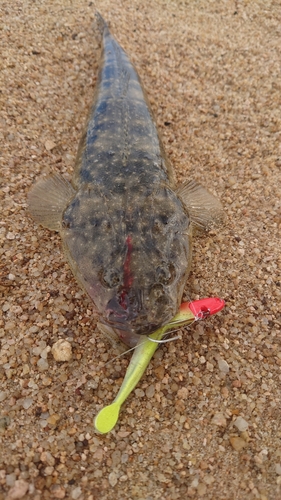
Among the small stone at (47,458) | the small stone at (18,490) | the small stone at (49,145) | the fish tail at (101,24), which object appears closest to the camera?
the small stone at (18,490)

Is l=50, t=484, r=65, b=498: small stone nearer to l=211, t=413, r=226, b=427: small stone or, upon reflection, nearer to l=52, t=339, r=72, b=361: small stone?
l=52, t=339, r=72, b=361: small stone

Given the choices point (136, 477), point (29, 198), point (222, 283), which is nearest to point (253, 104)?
point (222, 283)

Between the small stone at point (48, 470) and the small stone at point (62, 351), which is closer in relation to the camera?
the small stone at point (48, 470)

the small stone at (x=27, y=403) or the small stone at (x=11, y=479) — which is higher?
the small stone at (x=27, y=403)

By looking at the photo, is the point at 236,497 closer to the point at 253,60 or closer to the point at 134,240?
the point at 134,240

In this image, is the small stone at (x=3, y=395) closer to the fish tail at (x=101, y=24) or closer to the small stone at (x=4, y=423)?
the small stone at (x=4, y=423)

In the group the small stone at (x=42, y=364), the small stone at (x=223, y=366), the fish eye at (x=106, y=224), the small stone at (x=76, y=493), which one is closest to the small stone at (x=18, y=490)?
the small stone at (x=76, y=493)

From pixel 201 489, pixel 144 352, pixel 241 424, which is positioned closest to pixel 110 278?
pixel 144 352
